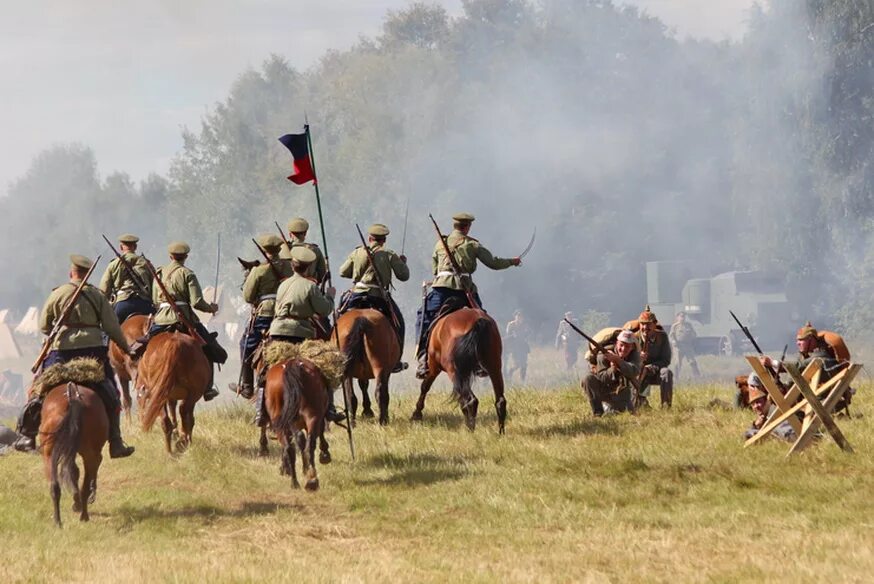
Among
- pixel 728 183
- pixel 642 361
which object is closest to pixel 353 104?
pixel 728 183

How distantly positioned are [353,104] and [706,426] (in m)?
56.8

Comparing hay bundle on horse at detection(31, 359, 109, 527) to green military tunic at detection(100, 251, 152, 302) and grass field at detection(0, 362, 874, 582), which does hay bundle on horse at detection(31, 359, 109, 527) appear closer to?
grass field at detection(0, 362, 874, 582)

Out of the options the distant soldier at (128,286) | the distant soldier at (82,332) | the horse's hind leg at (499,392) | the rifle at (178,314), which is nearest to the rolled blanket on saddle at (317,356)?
the distant soldier at (82,332)

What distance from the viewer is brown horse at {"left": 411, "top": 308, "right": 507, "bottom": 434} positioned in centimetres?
1856

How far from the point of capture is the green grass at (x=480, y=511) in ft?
38.7

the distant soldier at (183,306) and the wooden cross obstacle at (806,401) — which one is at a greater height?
the distant soldier at (183,306)

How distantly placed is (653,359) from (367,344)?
4138mm

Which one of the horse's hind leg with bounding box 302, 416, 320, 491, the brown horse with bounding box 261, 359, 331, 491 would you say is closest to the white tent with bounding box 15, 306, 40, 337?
the brown horse with bounding box 261, 359, 331, 491

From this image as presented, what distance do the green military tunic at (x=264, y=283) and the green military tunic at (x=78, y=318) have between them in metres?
3.99

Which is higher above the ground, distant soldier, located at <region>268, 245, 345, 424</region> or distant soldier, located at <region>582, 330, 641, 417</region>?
distant soldier, located at <region>268, 245, 345, 424</region>

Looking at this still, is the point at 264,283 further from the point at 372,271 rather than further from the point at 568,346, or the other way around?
the point at 568,346

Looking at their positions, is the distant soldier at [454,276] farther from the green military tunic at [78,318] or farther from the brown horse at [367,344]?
the green military tunic at [78,318]

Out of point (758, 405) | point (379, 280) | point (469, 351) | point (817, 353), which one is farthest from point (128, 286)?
point (817, 353)

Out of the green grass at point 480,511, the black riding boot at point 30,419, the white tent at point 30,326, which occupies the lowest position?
the white tent at point 30,326
